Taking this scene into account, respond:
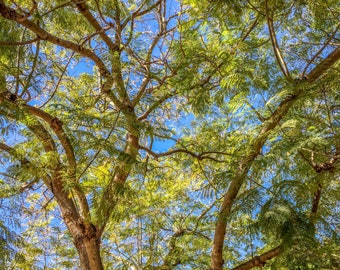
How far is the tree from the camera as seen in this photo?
231cm

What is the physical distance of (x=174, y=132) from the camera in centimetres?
305

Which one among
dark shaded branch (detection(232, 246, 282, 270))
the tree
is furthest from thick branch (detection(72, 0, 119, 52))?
dark shaded branch (detection(232, 246, 282, 270))

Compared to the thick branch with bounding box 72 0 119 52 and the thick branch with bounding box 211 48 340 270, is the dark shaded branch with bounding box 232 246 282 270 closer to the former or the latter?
the thick branch with bounding box 211 48 340 270

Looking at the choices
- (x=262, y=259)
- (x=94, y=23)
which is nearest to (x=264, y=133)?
(x=262, y=259)

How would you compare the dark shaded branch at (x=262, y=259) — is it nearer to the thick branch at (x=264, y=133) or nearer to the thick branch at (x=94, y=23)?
the thick branch at (x=264, y=133)

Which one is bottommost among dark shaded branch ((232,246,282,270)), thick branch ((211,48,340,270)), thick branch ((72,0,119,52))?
dark shaded branch ((232,246,282,270))

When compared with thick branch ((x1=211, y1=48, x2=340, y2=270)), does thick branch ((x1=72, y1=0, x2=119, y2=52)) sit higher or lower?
higher

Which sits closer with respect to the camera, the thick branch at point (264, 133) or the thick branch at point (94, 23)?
the thick branch at point (264, 133)

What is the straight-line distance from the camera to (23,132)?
2.95 metres

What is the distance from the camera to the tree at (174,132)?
2.31m

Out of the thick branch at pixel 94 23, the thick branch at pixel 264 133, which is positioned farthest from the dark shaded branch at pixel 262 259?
the thick branch at pixel 94 23

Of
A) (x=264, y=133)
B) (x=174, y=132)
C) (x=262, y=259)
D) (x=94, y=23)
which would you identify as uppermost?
(x=94, y=23)

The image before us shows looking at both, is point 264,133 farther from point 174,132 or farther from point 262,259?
point 262,259

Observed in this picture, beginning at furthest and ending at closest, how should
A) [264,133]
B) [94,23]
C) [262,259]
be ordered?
[94,23] → [262,259] → [264,133]
